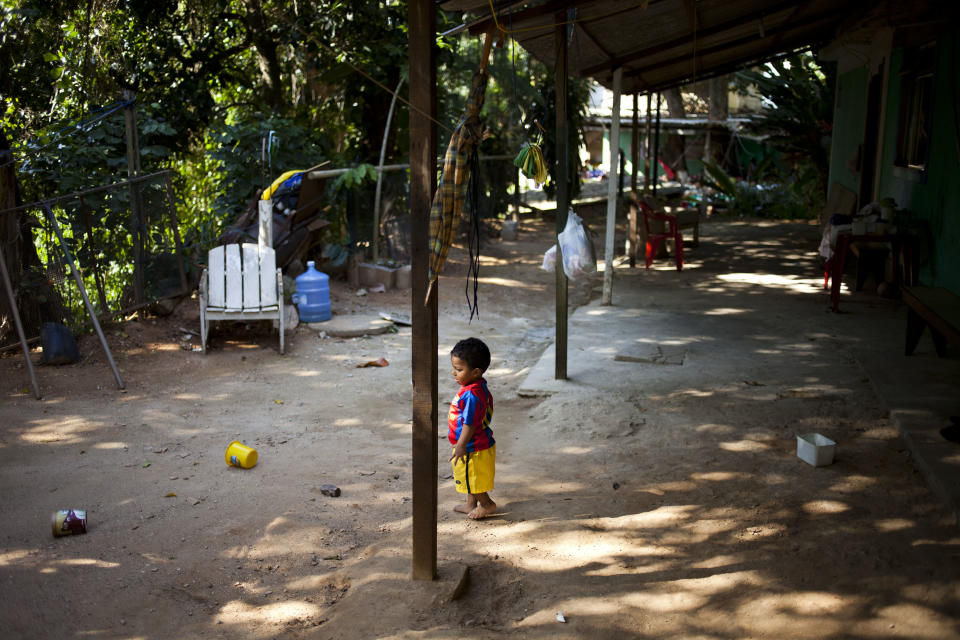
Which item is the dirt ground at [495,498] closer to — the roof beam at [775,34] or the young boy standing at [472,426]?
the young boy standing at [472,426]

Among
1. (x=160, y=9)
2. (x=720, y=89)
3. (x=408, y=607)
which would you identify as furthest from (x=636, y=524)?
(x=720, y=89)

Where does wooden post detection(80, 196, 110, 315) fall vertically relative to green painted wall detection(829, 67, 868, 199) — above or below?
below

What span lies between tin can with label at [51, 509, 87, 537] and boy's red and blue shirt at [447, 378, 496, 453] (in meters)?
1.96

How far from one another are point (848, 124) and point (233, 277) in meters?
10.2

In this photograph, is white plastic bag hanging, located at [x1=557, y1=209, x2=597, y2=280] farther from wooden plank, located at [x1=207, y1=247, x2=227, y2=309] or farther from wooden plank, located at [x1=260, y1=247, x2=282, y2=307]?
wooden plank, located at [x1=207, y1=247, x2=227, y2=309]

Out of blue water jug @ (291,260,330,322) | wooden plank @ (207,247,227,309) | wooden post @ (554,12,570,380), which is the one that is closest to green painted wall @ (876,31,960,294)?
wooden post @ (554,12,570,380)

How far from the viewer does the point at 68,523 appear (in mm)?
3986

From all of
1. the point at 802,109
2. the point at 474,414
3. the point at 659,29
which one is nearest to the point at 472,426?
the point at 474,414

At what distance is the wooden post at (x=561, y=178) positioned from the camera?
5.86 meters

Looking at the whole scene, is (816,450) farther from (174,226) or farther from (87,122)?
(87,122)

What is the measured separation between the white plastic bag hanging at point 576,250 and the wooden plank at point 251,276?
10.8 ft

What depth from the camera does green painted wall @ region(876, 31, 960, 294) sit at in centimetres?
724

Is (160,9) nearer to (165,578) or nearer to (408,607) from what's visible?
(165,578)

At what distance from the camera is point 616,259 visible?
41.2 ft
